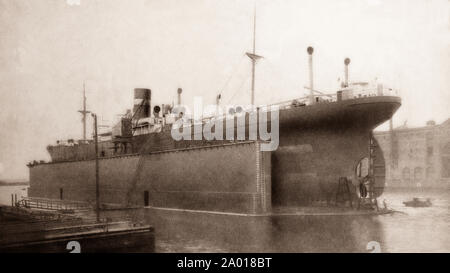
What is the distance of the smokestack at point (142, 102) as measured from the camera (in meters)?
40.8

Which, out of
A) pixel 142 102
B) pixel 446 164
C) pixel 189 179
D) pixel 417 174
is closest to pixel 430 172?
pixel 417 174

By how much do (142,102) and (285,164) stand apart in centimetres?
1874

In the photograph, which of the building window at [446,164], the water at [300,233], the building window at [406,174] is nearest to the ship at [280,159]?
the water at [300,233]

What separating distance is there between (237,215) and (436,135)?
119ft

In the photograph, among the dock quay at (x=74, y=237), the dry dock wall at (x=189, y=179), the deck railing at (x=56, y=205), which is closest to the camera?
the dock quay at (x=74, y=237)

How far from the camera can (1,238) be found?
14.1m

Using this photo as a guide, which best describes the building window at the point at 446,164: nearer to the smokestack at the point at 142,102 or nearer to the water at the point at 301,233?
the water at the point at 301,233

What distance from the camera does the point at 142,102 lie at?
4106 centimetres

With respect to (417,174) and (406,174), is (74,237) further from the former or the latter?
(406,174)

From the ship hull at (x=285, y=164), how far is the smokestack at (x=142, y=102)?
1063 cm

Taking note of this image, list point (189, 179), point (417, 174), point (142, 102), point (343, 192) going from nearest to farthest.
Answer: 1. point (343, 192)
2. point (189, 179)
3. point (142, 102)
4. point (417, 174)

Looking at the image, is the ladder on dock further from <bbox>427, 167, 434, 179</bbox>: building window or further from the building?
<bbox>427, 167, 434, 179</bbox>: building window
